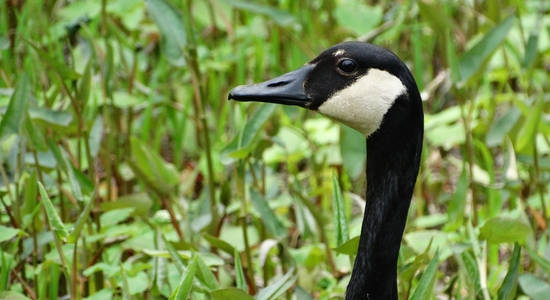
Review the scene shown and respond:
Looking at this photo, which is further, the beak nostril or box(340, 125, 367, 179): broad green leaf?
box(340, 125, 367, 179): broad green leaf

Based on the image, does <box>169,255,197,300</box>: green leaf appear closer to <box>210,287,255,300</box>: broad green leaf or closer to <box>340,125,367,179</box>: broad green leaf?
<box>210,287,255,300</box>: broad green leaf

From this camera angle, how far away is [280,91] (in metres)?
1.82

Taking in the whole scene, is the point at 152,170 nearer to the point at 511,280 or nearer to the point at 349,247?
the point at 349,247

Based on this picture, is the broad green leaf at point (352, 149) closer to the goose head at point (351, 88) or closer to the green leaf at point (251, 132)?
the green leaf at point (251, 132)

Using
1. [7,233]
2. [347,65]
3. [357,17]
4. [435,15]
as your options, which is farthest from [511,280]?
[357,17]

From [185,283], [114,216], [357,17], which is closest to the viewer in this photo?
[185,283]

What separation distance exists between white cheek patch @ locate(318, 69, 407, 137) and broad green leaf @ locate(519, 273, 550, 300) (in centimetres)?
51

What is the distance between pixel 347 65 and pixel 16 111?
835 millimetres

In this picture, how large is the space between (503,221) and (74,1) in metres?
2.17

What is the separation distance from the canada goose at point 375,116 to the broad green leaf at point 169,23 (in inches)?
19.7

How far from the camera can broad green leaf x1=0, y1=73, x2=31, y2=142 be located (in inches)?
80.1

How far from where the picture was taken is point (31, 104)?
2.23m

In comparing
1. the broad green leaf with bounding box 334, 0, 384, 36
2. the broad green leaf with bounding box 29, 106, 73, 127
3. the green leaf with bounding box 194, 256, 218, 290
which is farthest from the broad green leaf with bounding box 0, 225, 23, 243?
the broad green leaf with bounding box 334, 0, 384, 36

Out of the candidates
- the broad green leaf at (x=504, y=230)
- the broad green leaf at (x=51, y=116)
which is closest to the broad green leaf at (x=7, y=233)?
the broad green leaf at (x=51, y=116)
